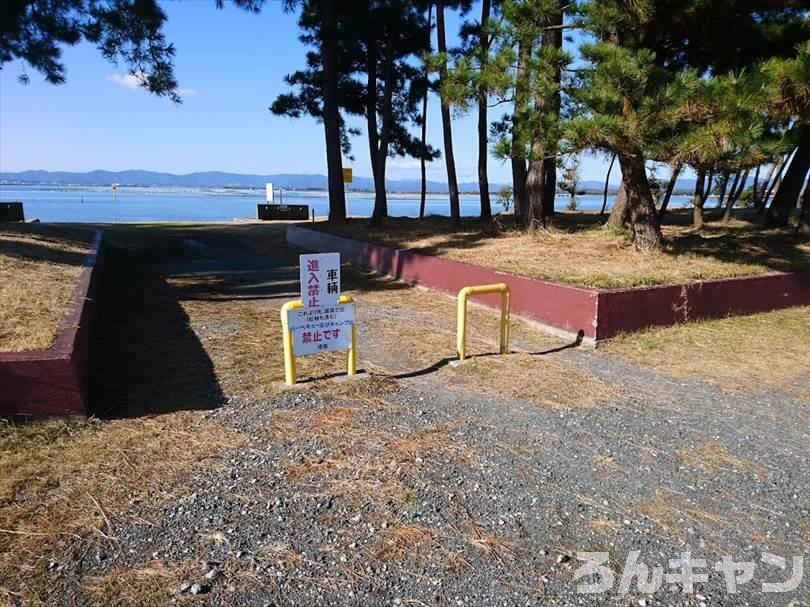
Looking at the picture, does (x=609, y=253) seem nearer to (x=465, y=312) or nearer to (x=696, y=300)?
(x=696, y=300)

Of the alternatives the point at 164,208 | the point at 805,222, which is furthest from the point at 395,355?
the point at 164,208

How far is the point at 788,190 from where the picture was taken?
1195 centimetres

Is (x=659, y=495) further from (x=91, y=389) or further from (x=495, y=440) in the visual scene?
(x=91, y=389)

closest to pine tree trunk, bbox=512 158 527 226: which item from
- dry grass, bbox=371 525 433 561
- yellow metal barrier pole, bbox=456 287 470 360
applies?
yellow metal barrier pole, bbox=456 287 470 360

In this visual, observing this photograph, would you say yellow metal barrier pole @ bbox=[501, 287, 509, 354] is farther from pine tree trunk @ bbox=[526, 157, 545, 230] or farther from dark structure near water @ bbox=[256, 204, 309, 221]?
dark structure near water @ bbox=[256, 204, 309, 221]

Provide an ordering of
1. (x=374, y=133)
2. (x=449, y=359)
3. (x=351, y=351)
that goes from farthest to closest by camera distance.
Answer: (x=374, y=133) → (x=449, y=359) → (x=351, y=351)

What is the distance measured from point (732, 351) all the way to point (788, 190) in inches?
334

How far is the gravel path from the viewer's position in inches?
90.6

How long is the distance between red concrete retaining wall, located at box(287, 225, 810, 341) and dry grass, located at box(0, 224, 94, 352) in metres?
4.66

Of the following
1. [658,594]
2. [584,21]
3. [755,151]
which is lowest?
[658,594]


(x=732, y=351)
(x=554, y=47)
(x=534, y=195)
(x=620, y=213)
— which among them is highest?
(x=554, y=47)

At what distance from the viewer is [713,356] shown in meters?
5.48

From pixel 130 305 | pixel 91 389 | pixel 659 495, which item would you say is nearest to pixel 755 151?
pixel 659 495

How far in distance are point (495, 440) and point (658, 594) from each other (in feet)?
4.64
